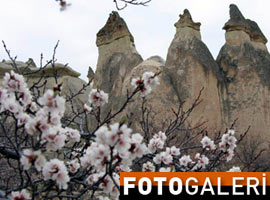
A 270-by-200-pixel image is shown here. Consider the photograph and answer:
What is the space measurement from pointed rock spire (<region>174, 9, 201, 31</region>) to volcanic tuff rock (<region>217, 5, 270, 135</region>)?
4.20 ft

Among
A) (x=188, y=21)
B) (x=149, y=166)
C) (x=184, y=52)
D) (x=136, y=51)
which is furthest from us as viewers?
(x=136, y=51)

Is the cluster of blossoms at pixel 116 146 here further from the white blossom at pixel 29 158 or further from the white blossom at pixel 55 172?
the white blossom at pixel 29 158

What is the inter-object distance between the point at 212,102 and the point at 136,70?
9.64ft

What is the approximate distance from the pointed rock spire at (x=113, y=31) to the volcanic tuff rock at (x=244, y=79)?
4.21 metres

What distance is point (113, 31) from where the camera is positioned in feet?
48.6

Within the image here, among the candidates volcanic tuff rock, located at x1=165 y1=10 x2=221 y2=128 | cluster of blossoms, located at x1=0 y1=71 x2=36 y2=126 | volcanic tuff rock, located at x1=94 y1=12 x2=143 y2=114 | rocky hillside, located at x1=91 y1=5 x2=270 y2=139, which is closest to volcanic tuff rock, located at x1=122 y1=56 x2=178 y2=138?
rocky hillside, located at x1=91 y1=5 x2=270 y2=139

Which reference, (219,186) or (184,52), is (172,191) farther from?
(184,52)

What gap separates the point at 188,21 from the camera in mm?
13266

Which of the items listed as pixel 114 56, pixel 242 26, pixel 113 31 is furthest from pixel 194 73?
pixel 113 31

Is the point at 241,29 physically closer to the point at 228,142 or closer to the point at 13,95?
the point at 228,142

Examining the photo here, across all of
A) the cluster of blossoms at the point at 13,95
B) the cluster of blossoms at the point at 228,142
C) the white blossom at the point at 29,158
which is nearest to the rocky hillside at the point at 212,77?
the cluster of blossoms at the point at 228,142

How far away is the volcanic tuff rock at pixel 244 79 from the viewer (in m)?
11.9

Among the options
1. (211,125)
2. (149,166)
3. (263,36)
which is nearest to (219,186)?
(149,166)

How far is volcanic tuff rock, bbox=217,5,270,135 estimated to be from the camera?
11945 millimetres
